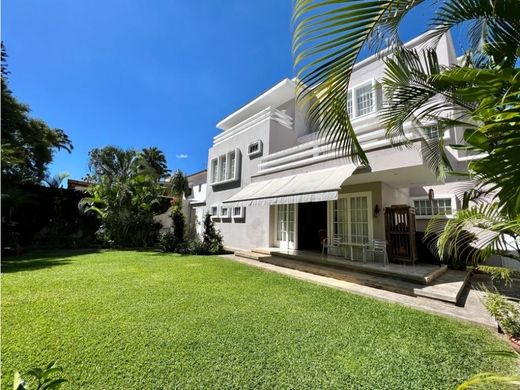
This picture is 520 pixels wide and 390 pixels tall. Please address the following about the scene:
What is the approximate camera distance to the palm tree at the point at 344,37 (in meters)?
2.94

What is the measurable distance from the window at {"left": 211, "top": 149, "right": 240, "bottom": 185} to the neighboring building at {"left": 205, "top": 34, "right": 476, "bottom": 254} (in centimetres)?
12

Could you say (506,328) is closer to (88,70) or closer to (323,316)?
(323,316)

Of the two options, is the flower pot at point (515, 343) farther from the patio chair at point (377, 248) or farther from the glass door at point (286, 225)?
the glass door at point (286, 225)

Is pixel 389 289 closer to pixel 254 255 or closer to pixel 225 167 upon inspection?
pixel 254 255

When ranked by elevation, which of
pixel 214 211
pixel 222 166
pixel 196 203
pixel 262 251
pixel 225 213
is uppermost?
pixel 222 166

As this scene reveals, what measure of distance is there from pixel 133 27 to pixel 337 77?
16.5 m

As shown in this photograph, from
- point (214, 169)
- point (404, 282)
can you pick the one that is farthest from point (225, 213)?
point (404, 282)

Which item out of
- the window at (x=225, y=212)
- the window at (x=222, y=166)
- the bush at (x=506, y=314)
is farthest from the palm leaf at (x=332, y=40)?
the window at (x=222, y=166)

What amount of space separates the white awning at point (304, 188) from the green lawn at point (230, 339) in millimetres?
5187

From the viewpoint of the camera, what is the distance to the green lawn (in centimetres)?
519

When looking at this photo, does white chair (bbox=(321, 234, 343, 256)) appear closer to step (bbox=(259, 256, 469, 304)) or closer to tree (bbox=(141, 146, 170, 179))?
step (bbox=(259, 256, 469, 304))

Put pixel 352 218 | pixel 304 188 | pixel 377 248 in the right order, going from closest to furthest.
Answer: pixel 304 188
pixel 377 248
pixel 352 218

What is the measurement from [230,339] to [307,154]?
15117 mm

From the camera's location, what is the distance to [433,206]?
1881 cm
